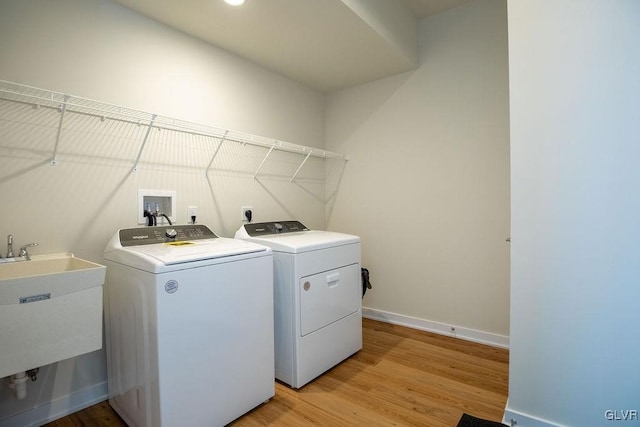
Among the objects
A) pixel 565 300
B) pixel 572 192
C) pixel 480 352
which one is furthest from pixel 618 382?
pixel 480 352

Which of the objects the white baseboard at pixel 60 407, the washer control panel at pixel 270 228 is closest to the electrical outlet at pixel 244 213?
the washer control panel at pixel 270 228

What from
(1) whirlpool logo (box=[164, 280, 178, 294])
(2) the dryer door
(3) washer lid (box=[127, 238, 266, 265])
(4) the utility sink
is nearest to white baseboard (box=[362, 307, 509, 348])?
(2) the dryer door

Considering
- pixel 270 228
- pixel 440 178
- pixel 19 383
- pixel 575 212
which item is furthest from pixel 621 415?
pixel 19 383

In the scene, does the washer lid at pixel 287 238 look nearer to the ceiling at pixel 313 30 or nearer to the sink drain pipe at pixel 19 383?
the sink drain pipe at pixel 19 383

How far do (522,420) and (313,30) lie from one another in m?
2.45

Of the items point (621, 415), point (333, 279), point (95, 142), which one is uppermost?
point (95, 142)

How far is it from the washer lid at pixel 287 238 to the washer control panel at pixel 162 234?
0.29 metres

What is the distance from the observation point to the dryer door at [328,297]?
183cm

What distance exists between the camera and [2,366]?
1.01 meters

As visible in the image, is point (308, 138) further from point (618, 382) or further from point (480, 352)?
point (618, 382)

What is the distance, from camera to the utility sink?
102 cm

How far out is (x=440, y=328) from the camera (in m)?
2.58

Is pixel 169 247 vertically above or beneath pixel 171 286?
above

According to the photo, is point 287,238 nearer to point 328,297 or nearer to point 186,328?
point 328,297
